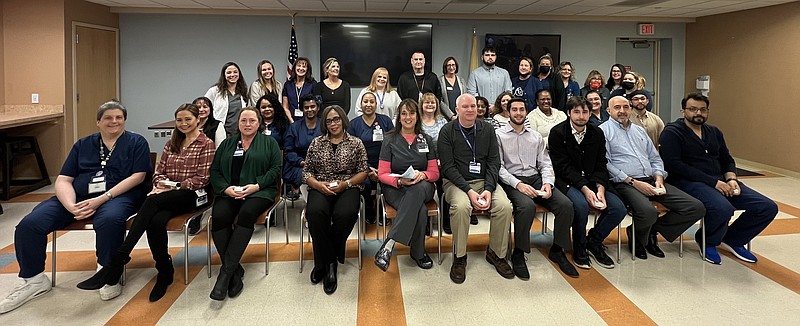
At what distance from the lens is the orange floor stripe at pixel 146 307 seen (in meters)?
2.62

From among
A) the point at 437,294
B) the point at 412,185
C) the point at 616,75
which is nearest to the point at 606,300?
the point at 437,294

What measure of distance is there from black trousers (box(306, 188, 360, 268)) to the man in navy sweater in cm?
253

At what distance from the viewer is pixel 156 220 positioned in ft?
9.55

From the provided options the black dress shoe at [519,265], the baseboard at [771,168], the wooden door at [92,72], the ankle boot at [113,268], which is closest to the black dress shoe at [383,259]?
the black dress shoe at [519,265]

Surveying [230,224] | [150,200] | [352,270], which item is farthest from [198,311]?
[352,270]

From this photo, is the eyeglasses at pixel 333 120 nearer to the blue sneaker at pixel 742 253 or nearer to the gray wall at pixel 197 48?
the blue sneaker at pixel 742 253

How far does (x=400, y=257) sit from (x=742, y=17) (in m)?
7.36

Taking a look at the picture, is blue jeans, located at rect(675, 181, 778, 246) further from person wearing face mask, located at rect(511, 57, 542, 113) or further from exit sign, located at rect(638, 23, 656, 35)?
exit sign, located at rect(638, 23, 656, 35)

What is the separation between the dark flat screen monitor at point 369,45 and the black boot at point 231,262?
5.18m

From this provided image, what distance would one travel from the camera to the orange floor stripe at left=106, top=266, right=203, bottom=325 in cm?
262

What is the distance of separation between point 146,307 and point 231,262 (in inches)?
20.6

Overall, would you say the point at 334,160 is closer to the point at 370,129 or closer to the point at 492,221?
the point at 370,129

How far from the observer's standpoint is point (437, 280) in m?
3.18

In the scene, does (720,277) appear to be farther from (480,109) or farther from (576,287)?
(480,109)
